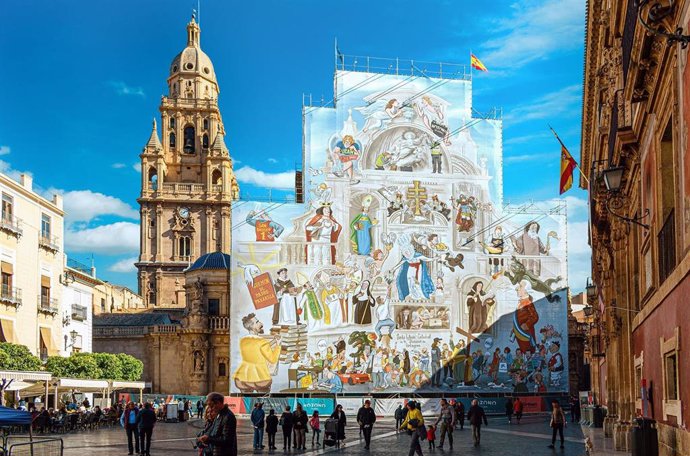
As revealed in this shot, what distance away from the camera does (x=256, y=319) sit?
46844mm

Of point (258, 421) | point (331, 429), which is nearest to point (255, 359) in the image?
point (331, 429)

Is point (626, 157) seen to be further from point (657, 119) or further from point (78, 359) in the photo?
point (78, 359)

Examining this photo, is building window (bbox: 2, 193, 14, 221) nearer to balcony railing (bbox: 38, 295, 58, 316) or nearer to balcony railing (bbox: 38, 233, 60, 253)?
balcony railing (bbox: 38, 233, 60, 253)

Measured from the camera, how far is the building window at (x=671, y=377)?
11.4 meters

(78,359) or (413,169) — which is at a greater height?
(413,169)

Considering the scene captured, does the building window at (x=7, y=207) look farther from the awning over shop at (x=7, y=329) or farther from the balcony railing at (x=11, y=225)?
the awning over shop at (x=7, y=329)

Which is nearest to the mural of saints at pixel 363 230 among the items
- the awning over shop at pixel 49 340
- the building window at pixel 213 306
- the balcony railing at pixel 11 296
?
the building window at pixel 213 306

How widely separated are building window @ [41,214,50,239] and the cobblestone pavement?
1191 centimetres

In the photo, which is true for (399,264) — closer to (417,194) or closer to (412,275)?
(412,275)

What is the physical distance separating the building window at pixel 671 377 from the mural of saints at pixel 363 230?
36.4 m

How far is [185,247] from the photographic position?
2758 inches

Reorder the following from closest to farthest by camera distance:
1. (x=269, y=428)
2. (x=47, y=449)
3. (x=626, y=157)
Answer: (x=47, y=449)
(x=626, y=157)
(x=269, y=428)

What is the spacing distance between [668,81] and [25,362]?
28736 millimetres

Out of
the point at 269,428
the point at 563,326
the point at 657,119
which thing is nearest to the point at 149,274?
the point at 563,326
